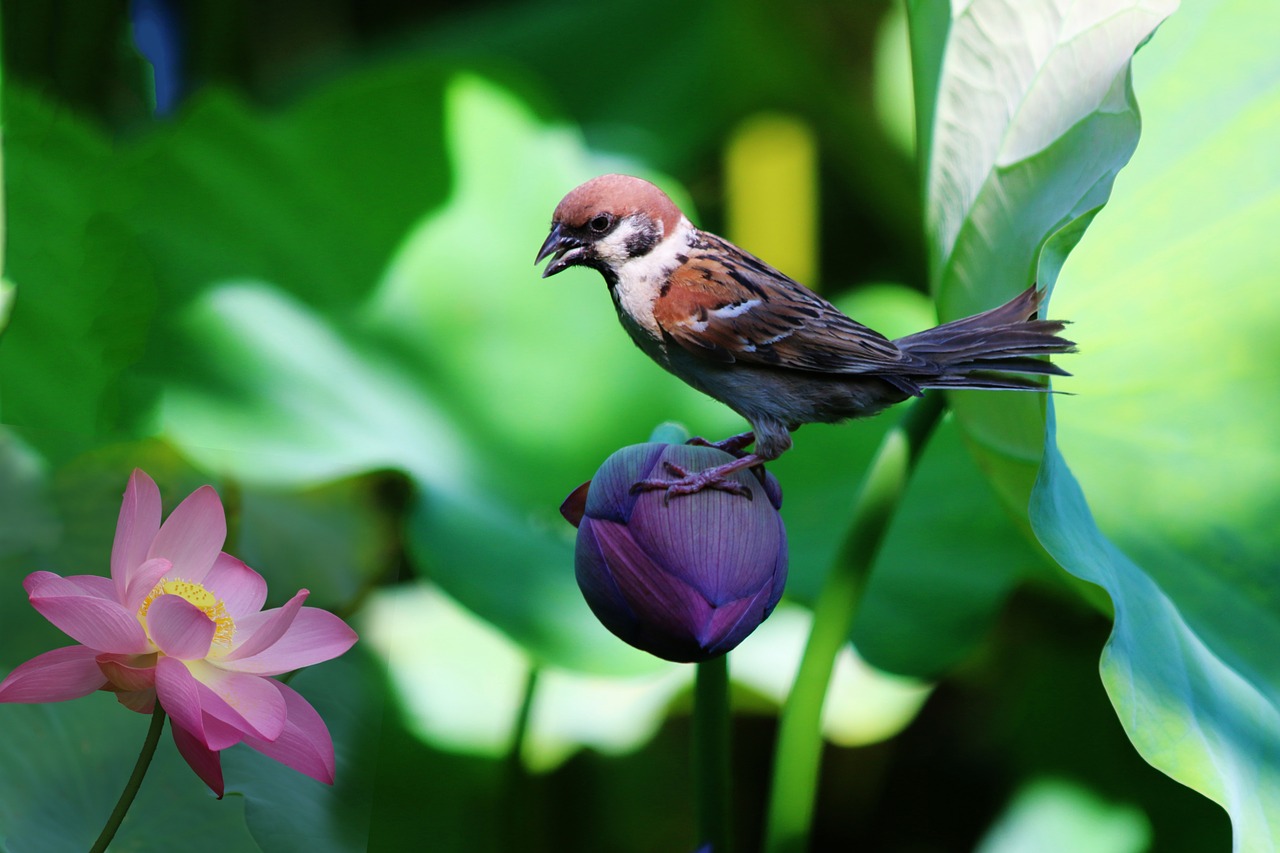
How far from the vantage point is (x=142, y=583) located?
31 cm

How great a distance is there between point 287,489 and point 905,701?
455 millimetres

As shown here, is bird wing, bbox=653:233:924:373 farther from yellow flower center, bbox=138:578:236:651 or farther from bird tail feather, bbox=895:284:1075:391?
yellow flower center, bbox=138:578:236:651

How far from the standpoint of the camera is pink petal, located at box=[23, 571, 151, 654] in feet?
0.96

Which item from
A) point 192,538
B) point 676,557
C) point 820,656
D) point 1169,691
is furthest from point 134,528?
point 1169,691

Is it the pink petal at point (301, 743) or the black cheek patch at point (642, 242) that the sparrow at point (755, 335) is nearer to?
the black cheek patch at point (642, 242)

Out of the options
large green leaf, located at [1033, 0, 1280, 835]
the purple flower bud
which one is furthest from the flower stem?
large green leaf, located at [1033, 0, 1280, 835]

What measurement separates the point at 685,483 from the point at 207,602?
15 centimetres

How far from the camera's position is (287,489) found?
1.54 feet

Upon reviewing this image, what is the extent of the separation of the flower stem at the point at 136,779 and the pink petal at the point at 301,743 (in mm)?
26

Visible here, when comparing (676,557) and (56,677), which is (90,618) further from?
(676,557)

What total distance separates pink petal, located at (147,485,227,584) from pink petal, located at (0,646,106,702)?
34 mm

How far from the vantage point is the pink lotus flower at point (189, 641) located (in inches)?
11.8

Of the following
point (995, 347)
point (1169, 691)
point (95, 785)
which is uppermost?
point (995, 347)

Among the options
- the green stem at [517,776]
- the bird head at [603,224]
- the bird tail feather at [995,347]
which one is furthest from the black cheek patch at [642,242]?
the green stem at [517,776]
